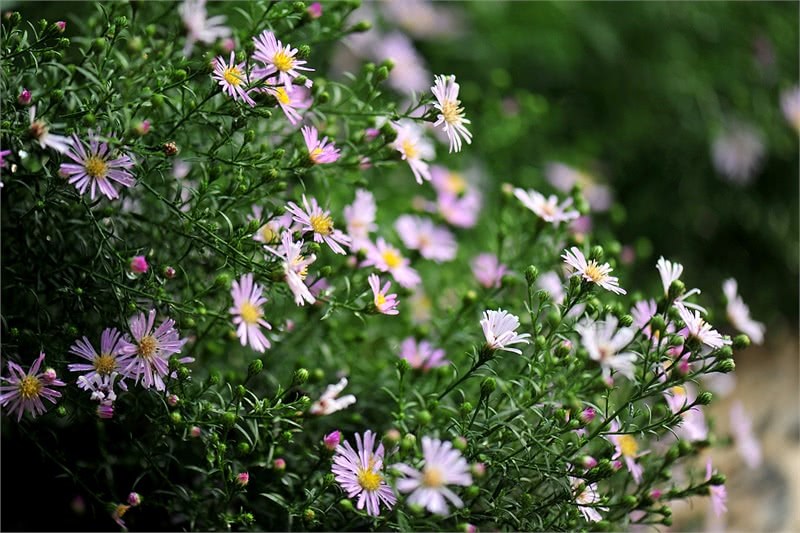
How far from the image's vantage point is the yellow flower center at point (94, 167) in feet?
2.28

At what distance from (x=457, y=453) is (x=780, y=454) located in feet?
3.03

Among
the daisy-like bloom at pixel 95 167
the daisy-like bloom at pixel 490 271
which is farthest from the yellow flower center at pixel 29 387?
the daisy-like bloom at pixel 490 271

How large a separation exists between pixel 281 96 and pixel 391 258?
252mm

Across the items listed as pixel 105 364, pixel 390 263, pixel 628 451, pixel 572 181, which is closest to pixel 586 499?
pixel 628 451

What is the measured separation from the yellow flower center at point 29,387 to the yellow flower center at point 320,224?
0.28 meters

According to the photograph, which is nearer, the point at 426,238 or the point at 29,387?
the point at 29,387

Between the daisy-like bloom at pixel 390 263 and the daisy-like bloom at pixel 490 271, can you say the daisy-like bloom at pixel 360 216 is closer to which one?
the daisy-like bloom at pixel 390 263

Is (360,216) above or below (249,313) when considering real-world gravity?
above

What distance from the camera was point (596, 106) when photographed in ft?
6.08

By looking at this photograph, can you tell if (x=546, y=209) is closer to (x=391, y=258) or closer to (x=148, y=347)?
(x=391, y=258)

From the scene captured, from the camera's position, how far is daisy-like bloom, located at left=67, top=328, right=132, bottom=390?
709 mm

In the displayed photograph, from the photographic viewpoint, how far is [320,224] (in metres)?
0.74

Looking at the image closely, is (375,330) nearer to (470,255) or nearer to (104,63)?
(470,255)

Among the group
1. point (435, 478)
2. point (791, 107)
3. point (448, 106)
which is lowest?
point (435, 478)
